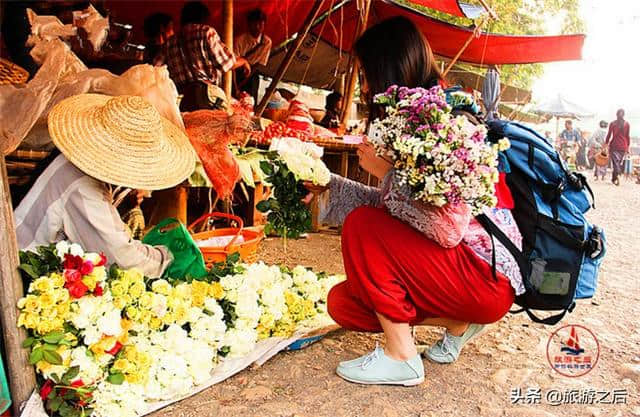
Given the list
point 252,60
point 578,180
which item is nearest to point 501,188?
point 578,180

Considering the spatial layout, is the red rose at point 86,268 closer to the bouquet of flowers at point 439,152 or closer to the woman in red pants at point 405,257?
the woman in red pants at point 405,257

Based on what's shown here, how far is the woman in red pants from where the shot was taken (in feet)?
6.57

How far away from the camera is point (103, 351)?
176 cm

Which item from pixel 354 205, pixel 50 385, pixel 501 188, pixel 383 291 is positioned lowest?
pixel 50 385

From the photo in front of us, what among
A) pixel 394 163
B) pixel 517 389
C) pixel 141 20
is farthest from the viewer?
pixel 141 20

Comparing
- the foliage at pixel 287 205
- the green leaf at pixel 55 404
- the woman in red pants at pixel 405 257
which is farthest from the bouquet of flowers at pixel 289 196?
the green leaf at pixel 55 404

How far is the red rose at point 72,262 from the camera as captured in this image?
5.73ft

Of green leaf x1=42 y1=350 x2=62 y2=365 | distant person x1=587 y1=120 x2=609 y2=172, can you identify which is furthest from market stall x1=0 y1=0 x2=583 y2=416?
distant person x1=587 y1=120 x2=609 y2=172

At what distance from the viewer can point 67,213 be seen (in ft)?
6.10

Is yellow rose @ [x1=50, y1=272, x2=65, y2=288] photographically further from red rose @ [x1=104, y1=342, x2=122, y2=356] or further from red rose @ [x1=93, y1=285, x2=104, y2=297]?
red rose @ [x1=104, y1=342, x2=122, y2=356]

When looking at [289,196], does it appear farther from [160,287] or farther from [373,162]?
[160,287]

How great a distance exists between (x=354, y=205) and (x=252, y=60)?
4.92 metres

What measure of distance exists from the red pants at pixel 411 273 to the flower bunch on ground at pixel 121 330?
544 millimetres

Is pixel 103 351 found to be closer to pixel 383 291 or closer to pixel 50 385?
pixel 50 385
